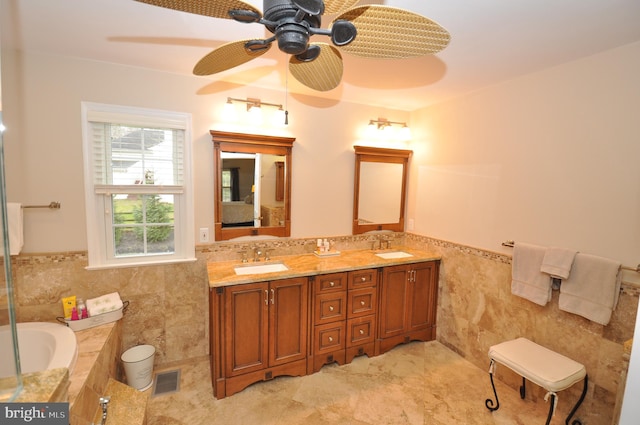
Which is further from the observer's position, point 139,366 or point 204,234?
point 204,234

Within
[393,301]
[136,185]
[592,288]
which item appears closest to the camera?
[592,288]

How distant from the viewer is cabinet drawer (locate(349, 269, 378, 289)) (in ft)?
8.70

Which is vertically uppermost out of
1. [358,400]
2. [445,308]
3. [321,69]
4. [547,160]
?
[321,69]

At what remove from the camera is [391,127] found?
337 centimetres

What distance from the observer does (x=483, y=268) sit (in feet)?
8.77

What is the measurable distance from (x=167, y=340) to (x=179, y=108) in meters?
2.02

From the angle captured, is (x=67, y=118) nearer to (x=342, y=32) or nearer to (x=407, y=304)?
(x=342, y=32)

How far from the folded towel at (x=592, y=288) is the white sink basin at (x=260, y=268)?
2.09 metres

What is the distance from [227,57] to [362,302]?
2.24 meters

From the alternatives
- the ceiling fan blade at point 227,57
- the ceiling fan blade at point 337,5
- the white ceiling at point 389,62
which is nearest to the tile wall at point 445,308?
the white ceiling at point 389,62

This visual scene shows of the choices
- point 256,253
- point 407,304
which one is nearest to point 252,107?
point 256,253

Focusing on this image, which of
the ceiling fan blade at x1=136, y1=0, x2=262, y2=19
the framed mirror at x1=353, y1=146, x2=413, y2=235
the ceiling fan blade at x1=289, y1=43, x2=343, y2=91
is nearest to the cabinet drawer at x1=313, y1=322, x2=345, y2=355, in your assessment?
the framed mirror at x1=353, y1=146, x2=413, y2=235

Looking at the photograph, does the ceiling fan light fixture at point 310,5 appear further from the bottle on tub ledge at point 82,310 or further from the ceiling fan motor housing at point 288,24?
the bottle on tub ledge at point 82,310

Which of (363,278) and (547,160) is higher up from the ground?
(547,160)
